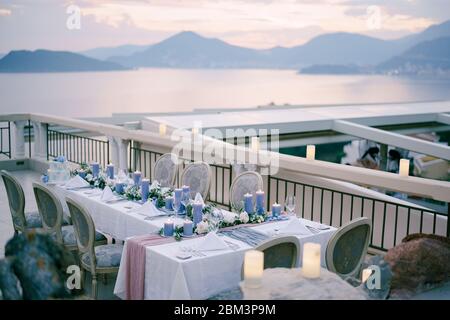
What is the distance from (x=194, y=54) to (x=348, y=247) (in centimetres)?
1810

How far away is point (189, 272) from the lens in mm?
4164

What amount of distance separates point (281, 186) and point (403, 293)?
327cm

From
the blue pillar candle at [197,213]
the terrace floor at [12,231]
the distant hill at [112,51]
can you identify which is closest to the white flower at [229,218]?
the blue pillar candle at [197,213]

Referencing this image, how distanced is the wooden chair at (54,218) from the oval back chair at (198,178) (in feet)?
4.57

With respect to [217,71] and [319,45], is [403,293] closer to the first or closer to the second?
[217,71]

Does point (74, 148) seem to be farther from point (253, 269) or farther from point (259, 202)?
point (253, 269)

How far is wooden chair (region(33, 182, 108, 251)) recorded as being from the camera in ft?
18.0

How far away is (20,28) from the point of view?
12852mm

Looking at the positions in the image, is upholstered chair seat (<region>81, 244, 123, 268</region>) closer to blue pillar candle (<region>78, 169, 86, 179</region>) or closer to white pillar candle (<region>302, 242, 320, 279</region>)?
blue pillar candle (<region>78, 169, 86, 179</region>)

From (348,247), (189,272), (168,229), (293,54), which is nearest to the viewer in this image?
(189,272)

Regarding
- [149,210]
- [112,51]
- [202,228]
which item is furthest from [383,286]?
[112,51]

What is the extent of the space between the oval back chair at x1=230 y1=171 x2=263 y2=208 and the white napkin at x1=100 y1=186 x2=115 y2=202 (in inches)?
47.1
